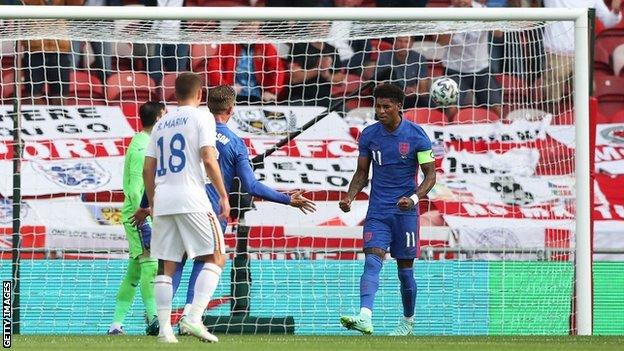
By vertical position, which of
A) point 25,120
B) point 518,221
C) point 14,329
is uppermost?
point 25,120

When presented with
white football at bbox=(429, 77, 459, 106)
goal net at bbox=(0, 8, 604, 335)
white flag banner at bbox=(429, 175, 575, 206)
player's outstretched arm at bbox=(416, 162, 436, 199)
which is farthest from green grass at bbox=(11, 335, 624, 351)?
white flag banner at bbox=(429, 175, 575, 206)

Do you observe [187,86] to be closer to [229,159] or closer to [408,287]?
[229,159]

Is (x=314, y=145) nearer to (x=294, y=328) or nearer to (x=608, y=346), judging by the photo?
(x=294, y=328)

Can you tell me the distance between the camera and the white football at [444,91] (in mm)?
11039

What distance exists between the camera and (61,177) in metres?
11.7

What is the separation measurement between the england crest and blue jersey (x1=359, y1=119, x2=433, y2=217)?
2.88m

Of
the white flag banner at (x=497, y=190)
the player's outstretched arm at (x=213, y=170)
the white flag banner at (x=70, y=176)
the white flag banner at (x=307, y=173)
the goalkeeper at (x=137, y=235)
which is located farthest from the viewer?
the white flag banner at (x=307, y=173)

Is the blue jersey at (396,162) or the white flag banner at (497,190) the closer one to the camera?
the blue jersey at (396,162)

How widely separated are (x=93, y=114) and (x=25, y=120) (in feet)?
1.91

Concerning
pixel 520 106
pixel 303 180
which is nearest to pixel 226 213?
pixel 303 180

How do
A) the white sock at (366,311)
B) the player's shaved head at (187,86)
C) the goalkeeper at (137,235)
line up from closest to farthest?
the player's shaved head at (187,86), the white sock at (366,311), the goalkeeper at (137,235)

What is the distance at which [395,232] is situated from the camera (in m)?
9.93

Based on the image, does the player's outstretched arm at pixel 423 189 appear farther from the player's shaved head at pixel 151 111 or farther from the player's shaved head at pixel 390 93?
the player's shaved head at pixel 151 111

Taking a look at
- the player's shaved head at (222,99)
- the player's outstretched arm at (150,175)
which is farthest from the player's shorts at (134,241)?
the player's outstretched arm at (150,175)
